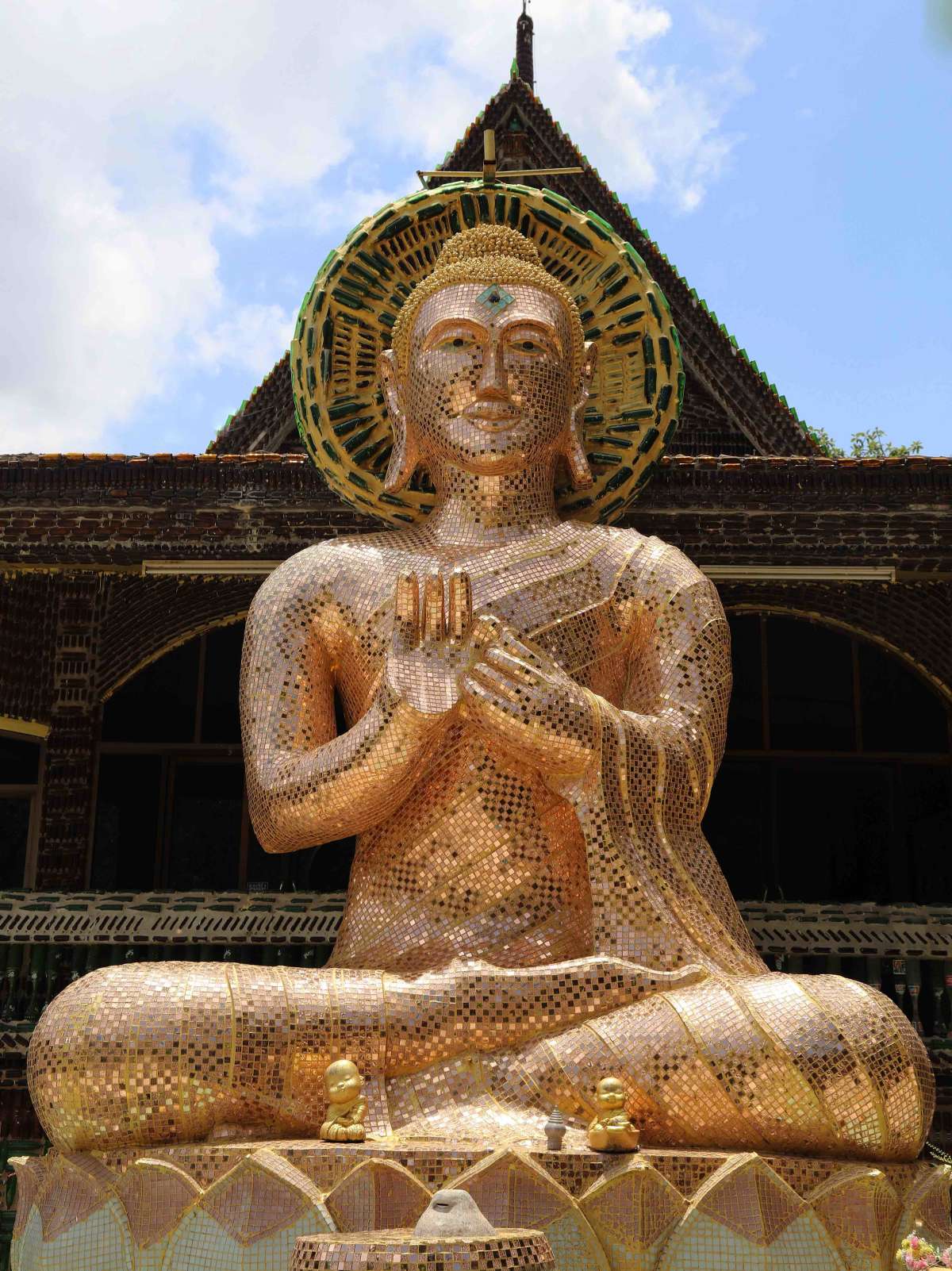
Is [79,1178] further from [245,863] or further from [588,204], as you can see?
[588,204]

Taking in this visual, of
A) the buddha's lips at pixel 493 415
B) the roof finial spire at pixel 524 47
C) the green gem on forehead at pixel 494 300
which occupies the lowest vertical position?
the buddha's lips at pixel 493 415

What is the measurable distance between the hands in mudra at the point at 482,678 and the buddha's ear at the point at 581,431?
834 millimetres

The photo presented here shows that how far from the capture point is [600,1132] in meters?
3.76

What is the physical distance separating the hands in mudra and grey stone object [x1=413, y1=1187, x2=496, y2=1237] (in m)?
1.86

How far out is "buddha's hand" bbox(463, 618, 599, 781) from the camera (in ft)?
15.0

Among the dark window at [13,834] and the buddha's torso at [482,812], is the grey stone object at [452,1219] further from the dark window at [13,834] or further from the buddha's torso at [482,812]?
the dark window at [13,834]

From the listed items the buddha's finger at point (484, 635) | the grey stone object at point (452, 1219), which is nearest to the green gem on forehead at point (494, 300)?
the buddha's finger at point (484, 635)

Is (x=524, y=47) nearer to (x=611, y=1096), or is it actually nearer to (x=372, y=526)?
(x=372, y=526)

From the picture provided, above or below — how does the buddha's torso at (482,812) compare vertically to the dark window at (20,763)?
below

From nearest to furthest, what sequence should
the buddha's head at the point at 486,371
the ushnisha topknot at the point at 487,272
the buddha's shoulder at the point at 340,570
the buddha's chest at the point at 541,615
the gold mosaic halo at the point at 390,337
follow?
the buddha's chest at the point at 541,615
the buddha's shoulder at the point at 340,570
the buddha's head at the point at 486,371
the ushnisha topknot at the point at 487,272
the gold mosaic halo at the point at 390,337

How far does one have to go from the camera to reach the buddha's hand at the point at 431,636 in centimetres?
471

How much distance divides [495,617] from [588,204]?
3787 millimetres

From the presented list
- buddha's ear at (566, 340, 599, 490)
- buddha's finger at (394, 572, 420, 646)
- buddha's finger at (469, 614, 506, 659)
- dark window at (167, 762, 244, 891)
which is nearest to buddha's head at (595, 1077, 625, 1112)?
buddha's finger at (469, 614, 506, 659)

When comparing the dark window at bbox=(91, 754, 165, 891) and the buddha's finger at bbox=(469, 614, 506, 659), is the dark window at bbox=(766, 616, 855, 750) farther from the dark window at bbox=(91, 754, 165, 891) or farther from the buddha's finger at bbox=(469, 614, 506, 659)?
the buddha's finger at bbox=(469, 614, 506, 659)
